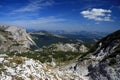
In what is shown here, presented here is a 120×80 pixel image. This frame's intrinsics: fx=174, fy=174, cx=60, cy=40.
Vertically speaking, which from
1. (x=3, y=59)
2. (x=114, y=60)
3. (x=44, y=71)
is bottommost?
(x=114, y=60)

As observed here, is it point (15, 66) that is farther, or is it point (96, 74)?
point (96, 74)

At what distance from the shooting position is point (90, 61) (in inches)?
2886

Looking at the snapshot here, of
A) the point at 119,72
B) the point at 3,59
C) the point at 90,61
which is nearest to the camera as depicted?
the point at 3,59

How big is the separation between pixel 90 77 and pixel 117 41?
29954mm

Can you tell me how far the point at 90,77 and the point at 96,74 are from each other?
2128 millimetres

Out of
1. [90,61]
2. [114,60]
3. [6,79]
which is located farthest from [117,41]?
[6,79]

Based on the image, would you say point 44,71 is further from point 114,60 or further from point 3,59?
point 114,60

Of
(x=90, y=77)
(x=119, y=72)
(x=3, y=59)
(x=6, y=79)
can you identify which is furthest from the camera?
(x=90, y=77)

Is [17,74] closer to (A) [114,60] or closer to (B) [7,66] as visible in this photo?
(B) [7,66]

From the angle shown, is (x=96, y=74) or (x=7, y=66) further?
(x=96, y=74)

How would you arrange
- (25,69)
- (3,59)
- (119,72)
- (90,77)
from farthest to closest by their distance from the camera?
1. (90,77)
2. (119,72)
3. (3,59)
4. (25,69)

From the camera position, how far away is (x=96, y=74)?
2127 inches

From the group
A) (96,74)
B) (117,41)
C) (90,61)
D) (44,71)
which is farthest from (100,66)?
(44,71)

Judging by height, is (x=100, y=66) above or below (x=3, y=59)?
below
